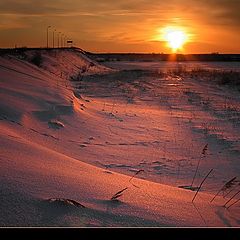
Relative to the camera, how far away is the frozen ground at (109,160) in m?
2.21

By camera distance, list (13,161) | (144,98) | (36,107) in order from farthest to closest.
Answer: (144,98) → (36,107) → (13,161)

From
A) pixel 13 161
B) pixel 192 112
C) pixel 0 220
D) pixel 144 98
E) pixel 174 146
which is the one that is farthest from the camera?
pixel 144 98

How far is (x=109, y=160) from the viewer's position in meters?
4.55

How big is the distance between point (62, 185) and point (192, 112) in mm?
7357

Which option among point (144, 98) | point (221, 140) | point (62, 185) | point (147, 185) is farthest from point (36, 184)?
point (144, 98)

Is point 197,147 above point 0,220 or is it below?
above

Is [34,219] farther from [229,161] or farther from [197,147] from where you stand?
[197,147]

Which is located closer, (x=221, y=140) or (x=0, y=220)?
(x=0, y=220)

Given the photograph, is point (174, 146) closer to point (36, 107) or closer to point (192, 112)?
point (36, 107)

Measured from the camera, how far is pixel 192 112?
9531 mm

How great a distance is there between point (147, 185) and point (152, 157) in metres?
1.89

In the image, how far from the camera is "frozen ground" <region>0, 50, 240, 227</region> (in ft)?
7.27

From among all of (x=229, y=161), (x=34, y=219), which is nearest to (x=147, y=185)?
(x=34, y=219)

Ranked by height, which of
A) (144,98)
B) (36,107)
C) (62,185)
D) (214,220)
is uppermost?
(144,98)
